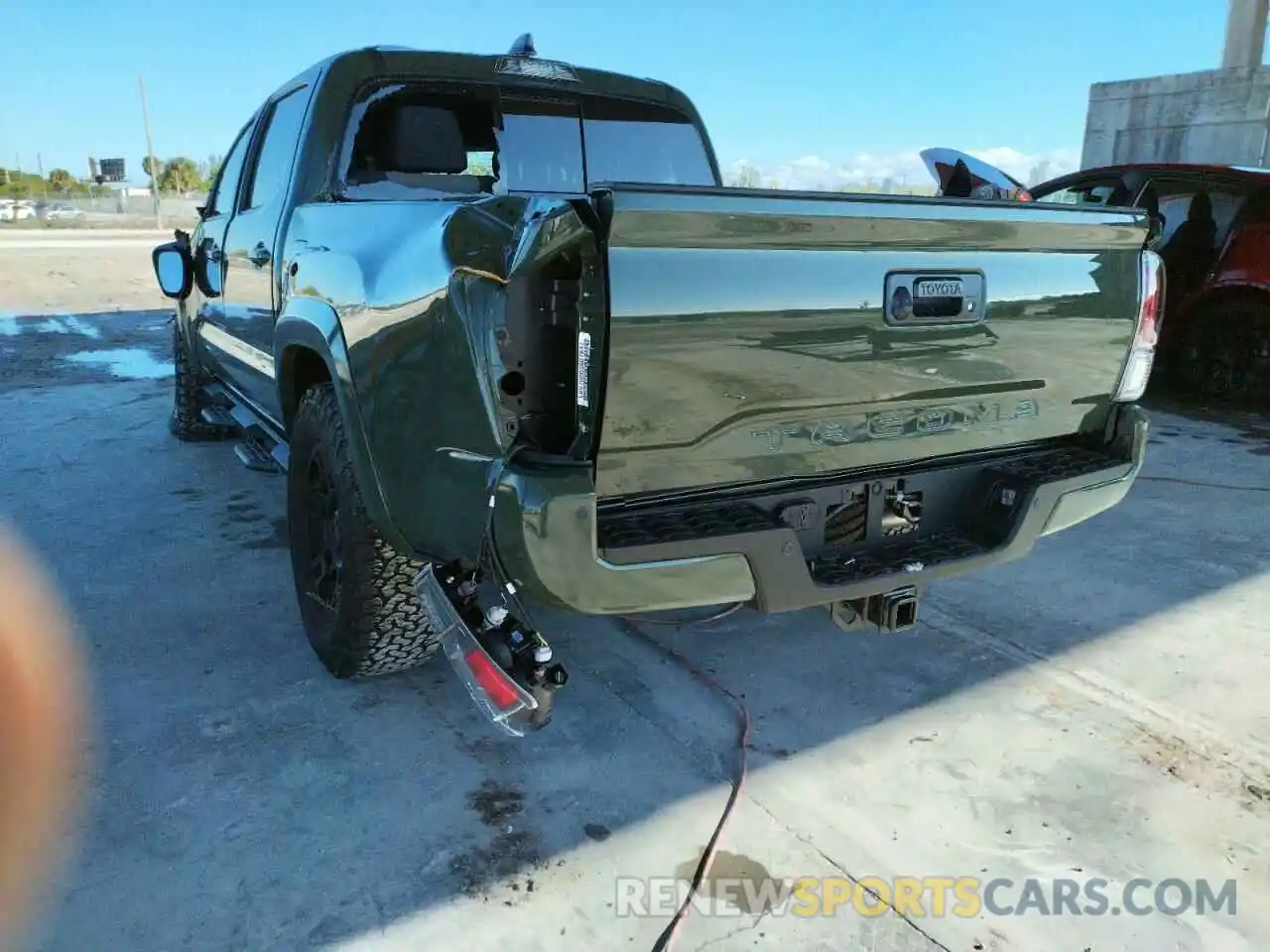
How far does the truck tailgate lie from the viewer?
6.83 feet

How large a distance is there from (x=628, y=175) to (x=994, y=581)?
2332 mm

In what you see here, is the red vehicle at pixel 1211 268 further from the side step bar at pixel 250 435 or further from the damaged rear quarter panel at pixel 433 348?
the damaged rear quarter panel at pixel 433 348

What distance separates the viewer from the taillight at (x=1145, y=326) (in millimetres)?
2900

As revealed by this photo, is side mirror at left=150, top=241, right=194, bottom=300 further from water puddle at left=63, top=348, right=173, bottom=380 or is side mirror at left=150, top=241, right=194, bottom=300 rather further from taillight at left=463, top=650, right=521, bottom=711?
water puddle at left=63, top=348, right=173, bottom=380

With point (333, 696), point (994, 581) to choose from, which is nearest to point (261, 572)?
point (333, 696)

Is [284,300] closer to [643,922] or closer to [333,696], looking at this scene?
[333,696]

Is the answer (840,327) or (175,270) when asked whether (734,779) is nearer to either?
(840,327)

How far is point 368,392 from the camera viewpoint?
2.44 m

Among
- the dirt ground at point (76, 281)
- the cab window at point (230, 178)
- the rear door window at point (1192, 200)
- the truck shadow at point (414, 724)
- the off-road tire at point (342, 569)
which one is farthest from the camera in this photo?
the dirt ground at point (76, 281)

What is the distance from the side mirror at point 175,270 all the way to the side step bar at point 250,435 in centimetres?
57

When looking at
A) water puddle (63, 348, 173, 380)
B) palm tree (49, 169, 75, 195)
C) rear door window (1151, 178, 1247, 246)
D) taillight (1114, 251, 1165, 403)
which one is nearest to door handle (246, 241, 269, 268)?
taillight (1114, 251, 1165, 403)

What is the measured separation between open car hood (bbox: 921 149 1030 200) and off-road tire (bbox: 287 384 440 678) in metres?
2.66

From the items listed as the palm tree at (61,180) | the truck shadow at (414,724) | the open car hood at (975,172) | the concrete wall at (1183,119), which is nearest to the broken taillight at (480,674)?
the truck shadow at (414,724)

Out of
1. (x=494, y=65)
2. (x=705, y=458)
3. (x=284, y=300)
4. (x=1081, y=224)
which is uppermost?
(x=494, y=65)
